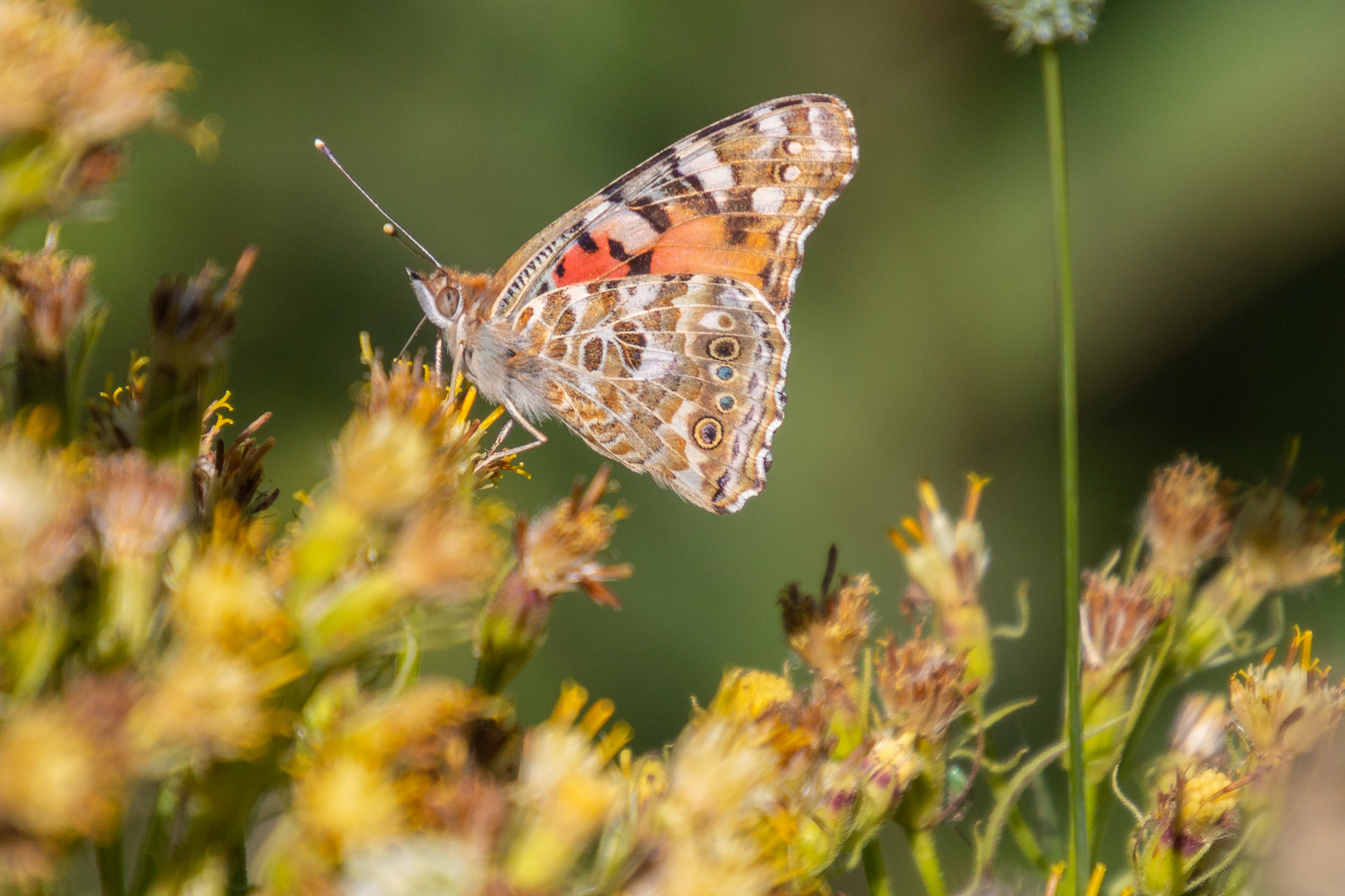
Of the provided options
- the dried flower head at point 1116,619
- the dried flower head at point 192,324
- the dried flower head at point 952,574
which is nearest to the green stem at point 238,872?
the dried flower head at point 192,324

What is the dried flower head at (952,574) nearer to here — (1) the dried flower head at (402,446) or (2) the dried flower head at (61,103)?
(1) the dried flower head at (402,446)

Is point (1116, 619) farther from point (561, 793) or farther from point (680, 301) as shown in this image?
point (680, 301)

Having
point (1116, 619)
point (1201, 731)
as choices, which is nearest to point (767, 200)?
point (1116, 619)

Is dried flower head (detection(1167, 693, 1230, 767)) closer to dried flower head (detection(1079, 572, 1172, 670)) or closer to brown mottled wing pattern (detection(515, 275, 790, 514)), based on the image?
dried flower head (detection(1079, 572, 1172, 670))

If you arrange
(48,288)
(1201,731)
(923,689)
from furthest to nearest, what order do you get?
(1201,731) < (923,689) < (48,288)

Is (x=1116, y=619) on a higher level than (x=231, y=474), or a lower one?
higher

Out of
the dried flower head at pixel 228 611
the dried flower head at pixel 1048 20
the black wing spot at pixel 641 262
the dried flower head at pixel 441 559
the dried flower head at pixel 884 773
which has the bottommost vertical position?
the dried flower head at pixel 884 773
